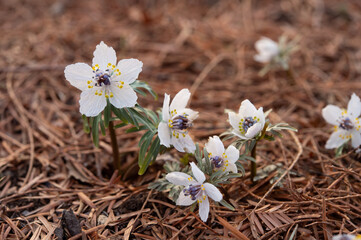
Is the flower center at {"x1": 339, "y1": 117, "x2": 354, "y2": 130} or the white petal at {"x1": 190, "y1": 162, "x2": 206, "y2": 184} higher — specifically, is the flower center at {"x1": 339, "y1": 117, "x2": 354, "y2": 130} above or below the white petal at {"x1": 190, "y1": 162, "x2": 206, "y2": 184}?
above

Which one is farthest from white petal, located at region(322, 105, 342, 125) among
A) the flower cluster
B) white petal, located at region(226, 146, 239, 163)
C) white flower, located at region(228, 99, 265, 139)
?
white petal, located at region(226, 146, 239, 163)

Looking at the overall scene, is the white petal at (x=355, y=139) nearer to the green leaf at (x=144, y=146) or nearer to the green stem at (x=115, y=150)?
the green leaf at (x=144, y=146)

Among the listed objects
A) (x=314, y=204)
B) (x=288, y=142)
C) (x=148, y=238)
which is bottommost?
(x=148, y=238)

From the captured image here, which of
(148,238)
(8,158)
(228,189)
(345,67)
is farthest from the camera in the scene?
(345,67)

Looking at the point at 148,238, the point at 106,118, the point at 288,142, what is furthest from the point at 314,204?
the point at 106,118

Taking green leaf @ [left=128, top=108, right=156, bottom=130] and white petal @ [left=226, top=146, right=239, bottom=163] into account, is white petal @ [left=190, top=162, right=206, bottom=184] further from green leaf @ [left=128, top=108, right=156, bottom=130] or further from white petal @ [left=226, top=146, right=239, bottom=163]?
green leaf @ [left=128, top=108, right=156, bottom=130]

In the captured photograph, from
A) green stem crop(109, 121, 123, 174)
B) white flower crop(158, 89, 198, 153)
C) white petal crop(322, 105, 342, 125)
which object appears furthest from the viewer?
white petal crop(322, 105, 342, 125)

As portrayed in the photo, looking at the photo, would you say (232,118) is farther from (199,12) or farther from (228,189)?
(199,12)
